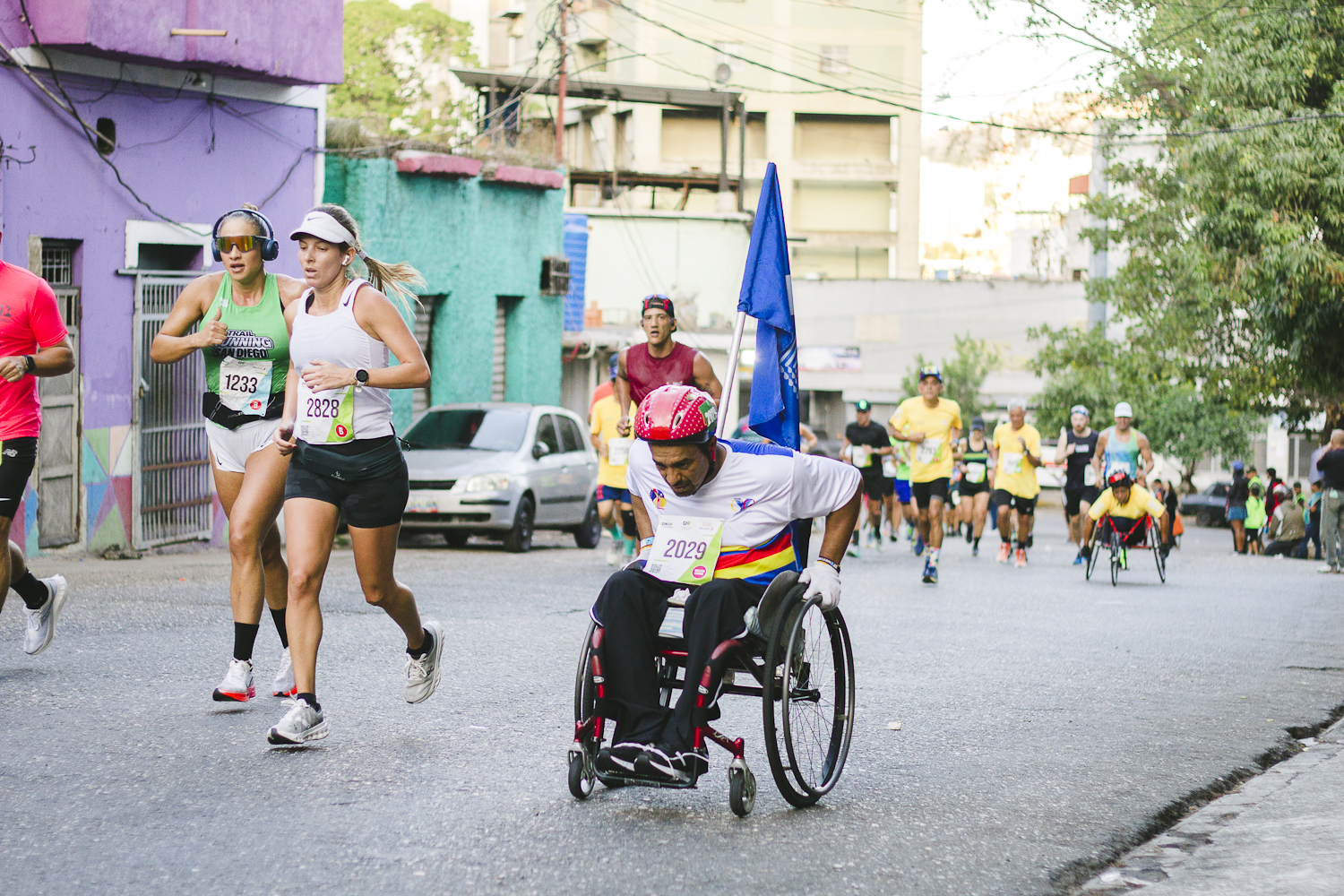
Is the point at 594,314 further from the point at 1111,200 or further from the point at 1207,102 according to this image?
the point at 1207,102

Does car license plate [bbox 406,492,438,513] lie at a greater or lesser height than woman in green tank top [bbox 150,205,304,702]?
lesser

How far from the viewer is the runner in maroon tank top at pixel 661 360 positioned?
10719mm

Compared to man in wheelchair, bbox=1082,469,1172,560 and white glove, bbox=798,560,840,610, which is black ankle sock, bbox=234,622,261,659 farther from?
man in wheelchair, bbox=1082,469,1172,560

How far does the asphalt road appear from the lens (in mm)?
4566

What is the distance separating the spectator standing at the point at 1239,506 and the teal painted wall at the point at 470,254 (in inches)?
598

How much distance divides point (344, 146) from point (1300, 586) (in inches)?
469

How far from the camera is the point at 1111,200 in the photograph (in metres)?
29.7

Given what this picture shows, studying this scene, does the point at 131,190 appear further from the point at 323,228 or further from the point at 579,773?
the point at 579,773

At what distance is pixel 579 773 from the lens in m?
5.22

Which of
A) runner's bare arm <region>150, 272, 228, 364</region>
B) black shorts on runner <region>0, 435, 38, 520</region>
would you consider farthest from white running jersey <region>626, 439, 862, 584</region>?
black shorts on runner <region>0, 435, 38, 520</region>

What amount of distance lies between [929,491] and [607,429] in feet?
10.5

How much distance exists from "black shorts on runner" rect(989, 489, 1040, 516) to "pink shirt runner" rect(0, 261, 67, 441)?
42.6 feet

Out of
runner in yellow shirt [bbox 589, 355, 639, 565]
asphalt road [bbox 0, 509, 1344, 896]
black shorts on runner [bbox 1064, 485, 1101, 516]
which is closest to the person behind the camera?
asphalt road [bbox 0, 509, 1344, 896]

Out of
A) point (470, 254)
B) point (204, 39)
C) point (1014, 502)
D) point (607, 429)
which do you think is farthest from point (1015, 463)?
point (204, 39)
